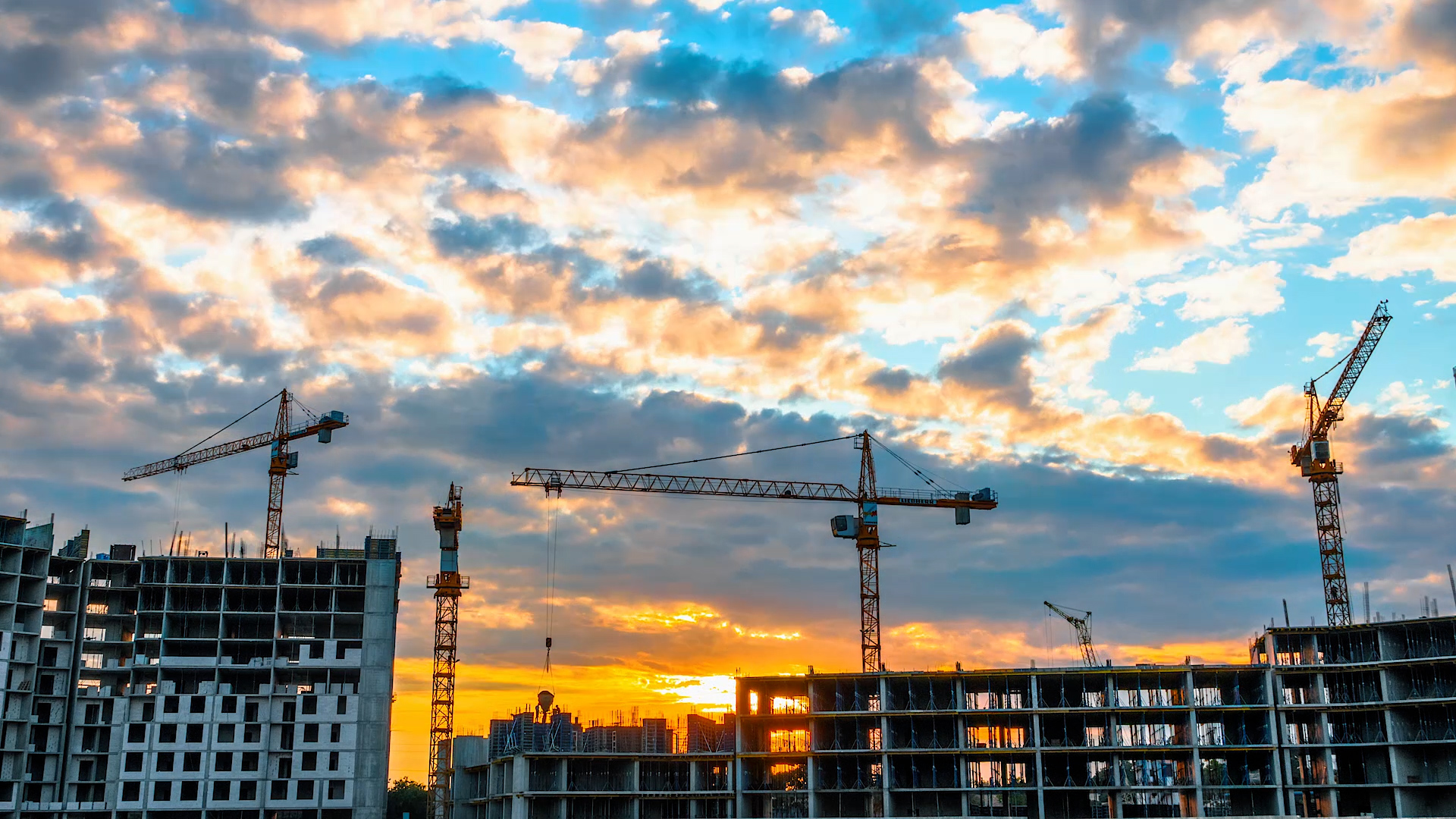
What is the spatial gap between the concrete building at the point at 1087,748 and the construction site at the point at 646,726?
232mm

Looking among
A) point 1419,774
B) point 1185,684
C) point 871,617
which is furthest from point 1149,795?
point 871,617

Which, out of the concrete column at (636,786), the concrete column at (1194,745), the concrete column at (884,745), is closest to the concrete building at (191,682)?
the concrete column at (636,786)

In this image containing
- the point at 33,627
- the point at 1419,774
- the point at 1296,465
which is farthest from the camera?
the point at 1296,465

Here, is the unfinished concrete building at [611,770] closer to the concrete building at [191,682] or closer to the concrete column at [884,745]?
the concrete column at [884,745]

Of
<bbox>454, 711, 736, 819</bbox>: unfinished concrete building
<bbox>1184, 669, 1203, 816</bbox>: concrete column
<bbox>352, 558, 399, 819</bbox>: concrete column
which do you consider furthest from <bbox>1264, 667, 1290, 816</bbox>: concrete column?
<bbox>352, 558, 399, 819</bbox>: concrete column

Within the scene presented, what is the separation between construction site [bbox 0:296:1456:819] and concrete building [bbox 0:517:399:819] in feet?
0.89

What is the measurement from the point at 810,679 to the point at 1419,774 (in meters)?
58.0

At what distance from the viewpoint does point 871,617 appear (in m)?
186

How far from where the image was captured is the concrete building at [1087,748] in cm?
12756

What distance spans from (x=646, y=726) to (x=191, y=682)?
58.0 meters

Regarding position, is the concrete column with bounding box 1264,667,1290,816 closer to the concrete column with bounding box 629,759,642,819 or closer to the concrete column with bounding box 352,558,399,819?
the concrete column with bounding box 629,759,642,819

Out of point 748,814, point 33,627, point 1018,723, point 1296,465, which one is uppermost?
point 1296,465

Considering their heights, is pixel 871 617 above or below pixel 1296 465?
below

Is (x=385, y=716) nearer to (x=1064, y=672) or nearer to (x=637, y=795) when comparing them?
(x=637, y=795)
